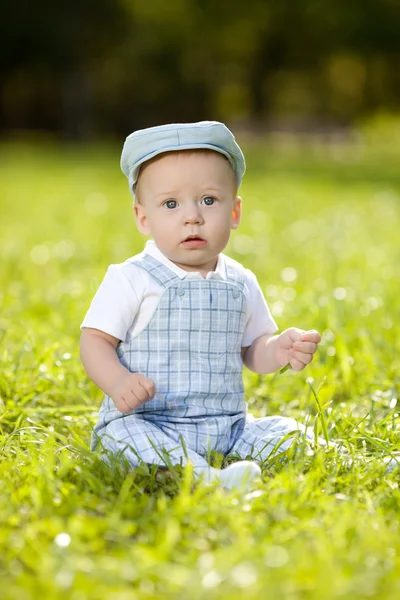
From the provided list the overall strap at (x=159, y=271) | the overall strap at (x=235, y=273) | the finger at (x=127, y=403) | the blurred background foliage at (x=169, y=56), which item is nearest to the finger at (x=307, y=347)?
the overall strap at (x=235, y=273)

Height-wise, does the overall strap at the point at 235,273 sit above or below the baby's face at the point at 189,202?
below

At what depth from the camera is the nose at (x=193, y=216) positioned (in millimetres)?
2711

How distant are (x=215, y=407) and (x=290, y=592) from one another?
100 cm

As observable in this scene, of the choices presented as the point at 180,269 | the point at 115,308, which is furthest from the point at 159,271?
the point at 115,308

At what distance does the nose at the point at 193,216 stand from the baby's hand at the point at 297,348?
1.46 ft

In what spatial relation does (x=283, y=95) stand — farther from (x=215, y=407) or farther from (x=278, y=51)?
(x=215, y=407)

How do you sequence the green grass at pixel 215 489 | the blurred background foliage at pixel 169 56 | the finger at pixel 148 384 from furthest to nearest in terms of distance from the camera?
1. the blurred background foliage at pixel 169 56
2. the finger at pixel 148 384
3. the green grass at pixel 215 489

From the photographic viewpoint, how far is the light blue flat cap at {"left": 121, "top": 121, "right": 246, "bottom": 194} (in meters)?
2.68

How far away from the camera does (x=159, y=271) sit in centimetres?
279

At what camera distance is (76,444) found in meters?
2.60

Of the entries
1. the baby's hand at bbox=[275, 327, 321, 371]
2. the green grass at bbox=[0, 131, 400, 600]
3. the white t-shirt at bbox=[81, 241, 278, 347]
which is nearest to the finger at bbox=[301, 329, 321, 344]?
the baby's hand at bbox=[275, 327, 321, 371]

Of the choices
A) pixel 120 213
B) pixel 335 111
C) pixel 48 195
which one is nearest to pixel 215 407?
pixel 120 213

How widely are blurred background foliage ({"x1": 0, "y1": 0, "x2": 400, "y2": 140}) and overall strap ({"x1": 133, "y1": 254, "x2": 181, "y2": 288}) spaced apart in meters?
29.7

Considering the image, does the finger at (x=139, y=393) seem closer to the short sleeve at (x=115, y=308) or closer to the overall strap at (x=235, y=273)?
the short sleeve at (x=115, y=308)
